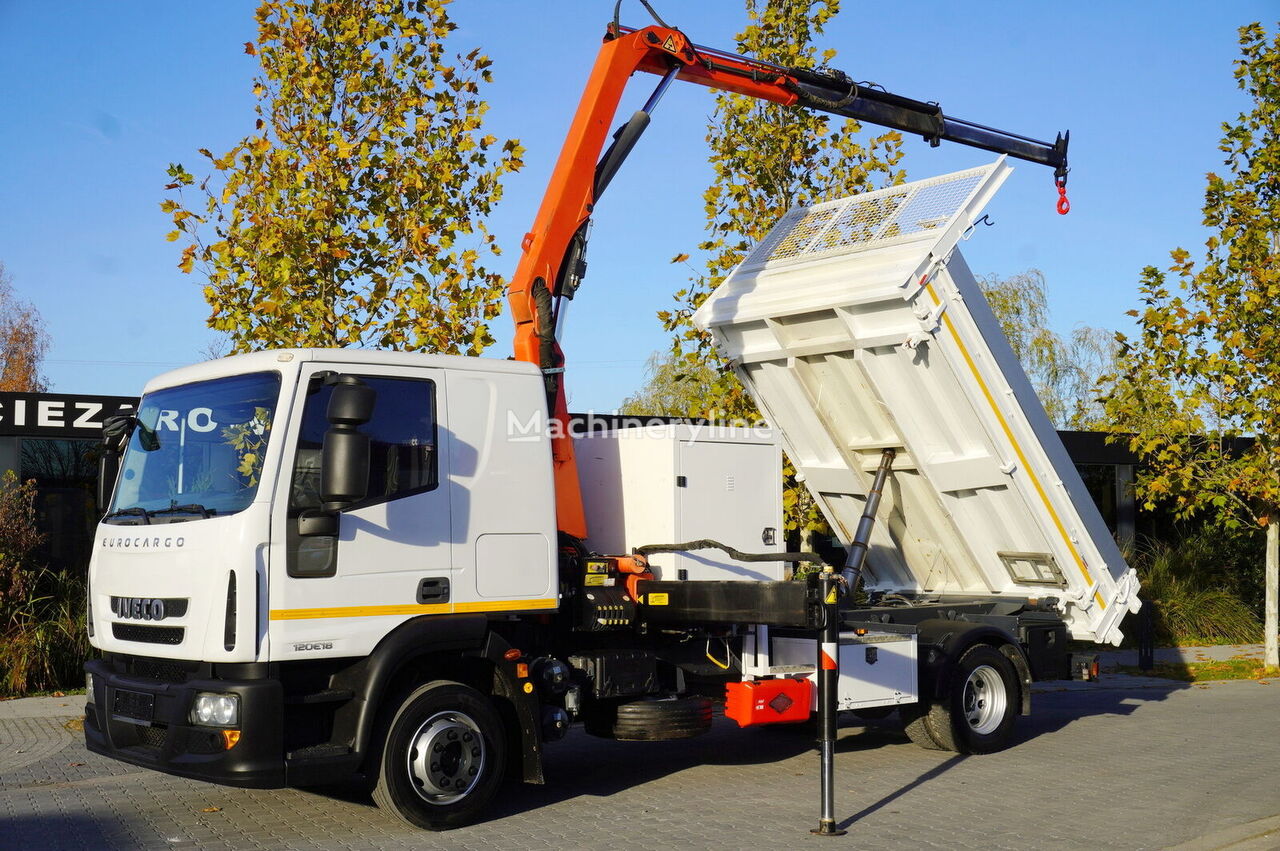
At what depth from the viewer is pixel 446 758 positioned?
23.6 feet

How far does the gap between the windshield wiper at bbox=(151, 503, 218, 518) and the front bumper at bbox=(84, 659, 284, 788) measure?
0.86 metres

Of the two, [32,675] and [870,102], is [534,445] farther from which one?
[32,675]

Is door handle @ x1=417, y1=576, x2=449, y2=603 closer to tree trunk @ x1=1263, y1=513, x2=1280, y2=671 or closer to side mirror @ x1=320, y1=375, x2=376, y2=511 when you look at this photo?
side mirror @ x1=320, y1=375, x2=376, y2=511

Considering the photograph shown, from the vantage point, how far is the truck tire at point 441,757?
6949mm

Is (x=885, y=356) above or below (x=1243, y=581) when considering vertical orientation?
above

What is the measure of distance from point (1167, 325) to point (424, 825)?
11.7m

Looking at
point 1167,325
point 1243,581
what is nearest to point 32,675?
point 1167,325

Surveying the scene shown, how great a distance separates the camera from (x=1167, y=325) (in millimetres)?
15305

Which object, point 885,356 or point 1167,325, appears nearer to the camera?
point 885,356

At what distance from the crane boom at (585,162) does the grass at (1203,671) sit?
8.75 m

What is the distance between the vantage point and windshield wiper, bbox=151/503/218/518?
6719 millimetres

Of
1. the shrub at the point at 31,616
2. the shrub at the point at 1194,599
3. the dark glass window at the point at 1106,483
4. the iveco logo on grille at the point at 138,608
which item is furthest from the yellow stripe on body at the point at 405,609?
the dark glass window at the point at 1106,483

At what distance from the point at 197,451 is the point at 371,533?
1105 millimetres

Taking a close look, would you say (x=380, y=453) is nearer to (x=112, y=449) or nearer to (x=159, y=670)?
(x=159, y=670)
